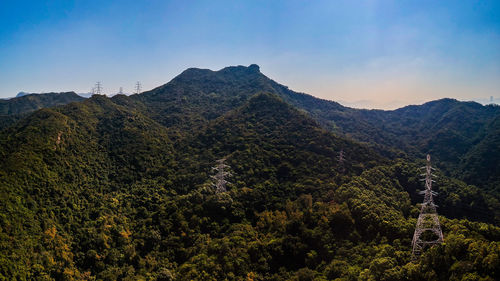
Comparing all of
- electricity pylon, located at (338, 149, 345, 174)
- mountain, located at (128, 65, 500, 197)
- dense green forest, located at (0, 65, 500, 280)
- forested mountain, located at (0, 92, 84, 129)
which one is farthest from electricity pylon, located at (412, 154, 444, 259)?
forested mountain, located at (0, 92, 84, 129)

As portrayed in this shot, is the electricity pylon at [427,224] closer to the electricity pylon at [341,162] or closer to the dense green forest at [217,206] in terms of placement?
the dense green forest at [217,206]

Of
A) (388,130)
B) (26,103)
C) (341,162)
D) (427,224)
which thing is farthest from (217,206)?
(388,130)

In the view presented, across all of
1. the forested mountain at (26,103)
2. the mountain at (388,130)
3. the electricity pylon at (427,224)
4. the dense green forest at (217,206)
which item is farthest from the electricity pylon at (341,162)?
the forested mountain at (26,103)

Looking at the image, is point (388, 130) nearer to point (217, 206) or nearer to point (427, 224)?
point (217, 206)

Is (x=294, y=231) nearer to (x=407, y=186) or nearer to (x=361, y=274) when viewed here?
(x=361, y=274)

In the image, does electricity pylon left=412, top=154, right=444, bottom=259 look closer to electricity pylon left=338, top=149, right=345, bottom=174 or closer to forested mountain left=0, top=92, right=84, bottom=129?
electricity pylon left=338, top=149, right=345, bottom=174

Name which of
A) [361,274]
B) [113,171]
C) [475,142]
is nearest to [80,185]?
[113,171]
